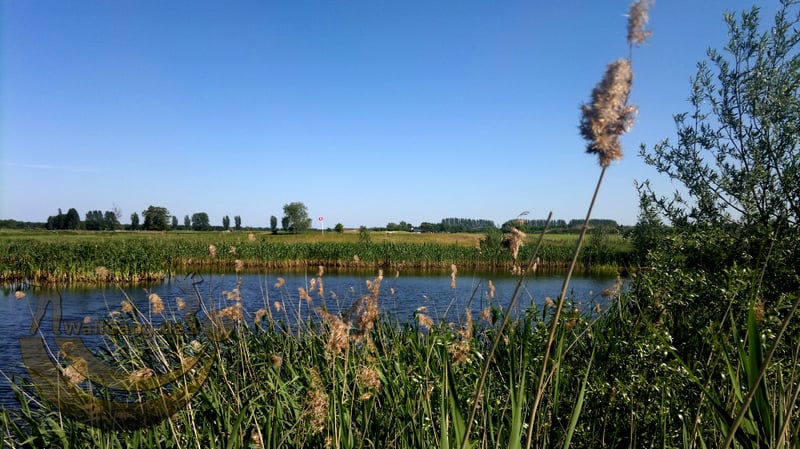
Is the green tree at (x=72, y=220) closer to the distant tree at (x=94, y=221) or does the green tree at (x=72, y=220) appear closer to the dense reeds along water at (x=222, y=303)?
the distant tree at (x=94, y=221)

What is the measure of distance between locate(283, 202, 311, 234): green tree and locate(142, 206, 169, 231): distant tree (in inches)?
1024

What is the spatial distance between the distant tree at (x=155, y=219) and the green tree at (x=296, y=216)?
26.0 m

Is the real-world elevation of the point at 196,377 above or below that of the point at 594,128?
below

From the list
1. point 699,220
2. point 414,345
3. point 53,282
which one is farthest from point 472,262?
point 414,345

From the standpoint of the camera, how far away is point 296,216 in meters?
102

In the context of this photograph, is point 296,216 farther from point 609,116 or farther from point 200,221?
point 609,116

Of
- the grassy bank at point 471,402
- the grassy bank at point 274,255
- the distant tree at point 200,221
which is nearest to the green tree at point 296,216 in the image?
the distant tree at point 200,221

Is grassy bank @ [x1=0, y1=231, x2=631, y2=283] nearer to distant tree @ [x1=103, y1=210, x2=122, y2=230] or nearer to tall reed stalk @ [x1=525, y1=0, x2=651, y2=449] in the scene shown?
tall reed stalk @ [x1=525, y1=0, x2=651, y2=449]

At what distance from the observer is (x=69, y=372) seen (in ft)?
8.95

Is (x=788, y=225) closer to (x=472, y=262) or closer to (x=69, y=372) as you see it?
(x=69, y=372)

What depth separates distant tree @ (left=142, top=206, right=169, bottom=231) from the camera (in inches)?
3044

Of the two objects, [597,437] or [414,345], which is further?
[414,345]

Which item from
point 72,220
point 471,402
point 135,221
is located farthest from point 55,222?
point 471,402

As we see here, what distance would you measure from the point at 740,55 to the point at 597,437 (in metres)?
6.39
